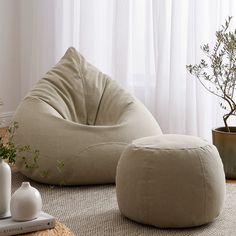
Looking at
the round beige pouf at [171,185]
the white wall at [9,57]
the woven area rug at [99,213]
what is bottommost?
the woven area rug at [99,213]

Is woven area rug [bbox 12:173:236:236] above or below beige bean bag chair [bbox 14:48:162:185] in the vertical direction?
below

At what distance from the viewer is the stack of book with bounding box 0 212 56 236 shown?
198cm

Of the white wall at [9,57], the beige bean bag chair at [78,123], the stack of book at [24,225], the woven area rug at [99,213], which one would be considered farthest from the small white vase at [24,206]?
the white wall at [9,57]

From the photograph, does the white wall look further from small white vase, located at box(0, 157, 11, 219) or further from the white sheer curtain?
small white vase, located at box(0, 157, 11, 219)

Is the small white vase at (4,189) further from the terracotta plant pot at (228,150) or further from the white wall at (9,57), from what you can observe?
the white wall at (9,57)

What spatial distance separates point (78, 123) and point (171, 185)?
1.27 m

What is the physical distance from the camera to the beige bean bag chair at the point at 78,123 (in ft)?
11.8

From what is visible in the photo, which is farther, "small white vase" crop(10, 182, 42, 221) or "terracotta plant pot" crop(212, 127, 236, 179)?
"terracotta plant pot" crop(212, 127, 236, 179)

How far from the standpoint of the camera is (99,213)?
10.4ft

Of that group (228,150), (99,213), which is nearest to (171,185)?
(99,213)

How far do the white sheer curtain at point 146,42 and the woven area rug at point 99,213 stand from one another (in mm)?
1147

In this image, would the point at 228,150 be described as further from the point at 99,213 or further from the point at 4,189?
the point at 4,189

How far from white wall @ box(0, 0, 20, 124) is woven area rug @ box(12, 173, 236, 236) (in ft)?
7.30

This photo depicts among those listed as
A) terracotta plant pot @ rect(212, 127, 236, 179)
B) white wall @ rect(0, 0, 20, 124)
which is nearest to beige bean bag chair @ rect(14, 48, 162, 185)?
terracotta plant pot @ rect(212, 127, 236, 179)
